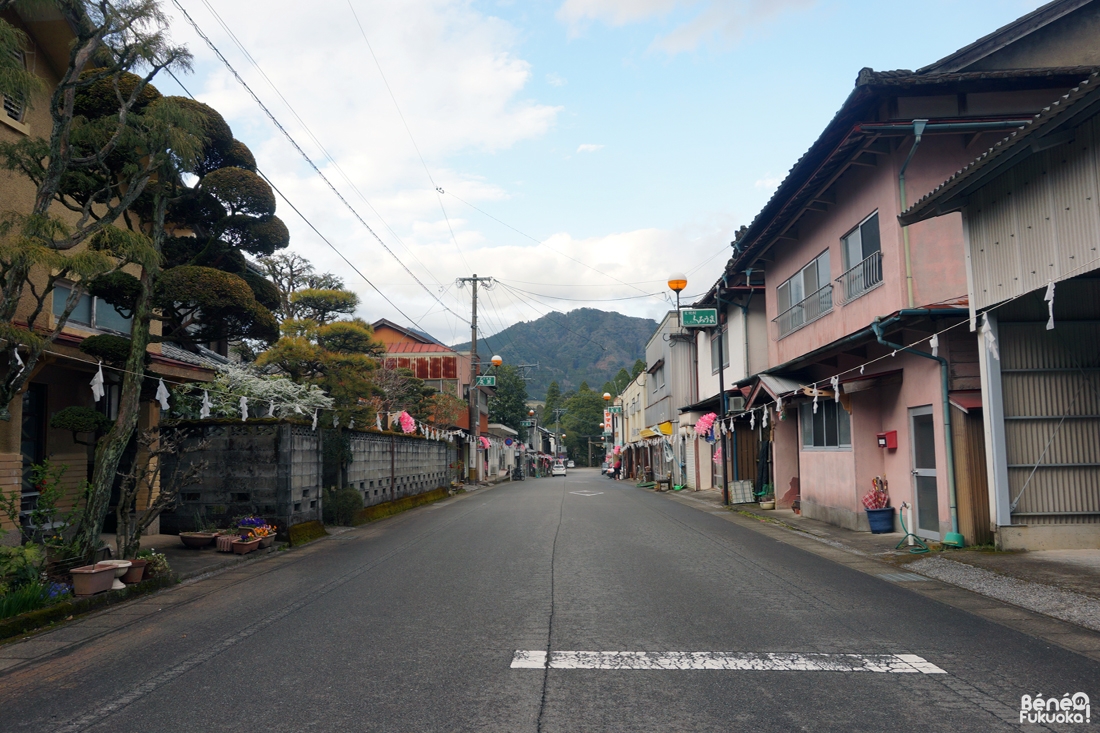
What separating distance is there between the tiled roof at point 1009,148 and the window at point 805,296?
4949 mm

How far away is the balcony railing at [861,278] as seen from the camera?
44.6ft

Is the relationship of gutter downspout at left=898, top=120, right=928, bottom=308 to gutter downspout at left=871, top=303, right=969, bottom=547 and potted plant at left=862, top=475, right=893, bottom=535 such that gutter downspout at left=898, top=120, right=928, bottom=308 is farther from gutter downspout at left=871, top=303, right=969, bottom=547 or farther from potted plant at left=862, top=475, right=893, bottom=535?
potted plant at left=862, top=475, right=893, bottom=535

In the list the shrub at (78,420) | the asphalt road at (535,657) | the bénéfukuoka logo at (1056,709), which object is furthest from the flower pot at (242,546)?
the bénéfukuoka logo at (1056,709)

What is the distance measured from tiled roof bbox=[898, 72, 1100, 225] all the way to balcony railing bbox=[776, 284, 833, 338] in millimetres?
4933

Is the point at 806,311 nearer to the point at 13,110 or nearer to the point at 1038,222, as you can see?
the point at 1038,222

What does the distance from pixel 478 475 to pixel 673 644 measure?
4232 cm

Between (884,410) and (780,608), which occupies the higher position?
(884,410)

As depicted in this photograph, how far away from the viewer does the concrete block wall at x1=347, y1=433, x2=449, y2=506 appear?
19.1 m

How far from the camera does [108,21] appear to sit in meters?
8.80

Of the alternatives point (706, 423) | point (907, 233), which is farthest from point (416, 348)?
point (907, 233)

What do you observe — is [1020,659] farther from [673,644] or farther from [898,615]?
[673,644]

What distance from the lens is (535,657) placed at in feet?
18.8

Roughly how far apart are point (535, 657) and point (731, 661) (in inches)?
56.6

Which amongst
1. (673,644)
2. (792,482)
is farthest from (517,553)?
(792,482)
